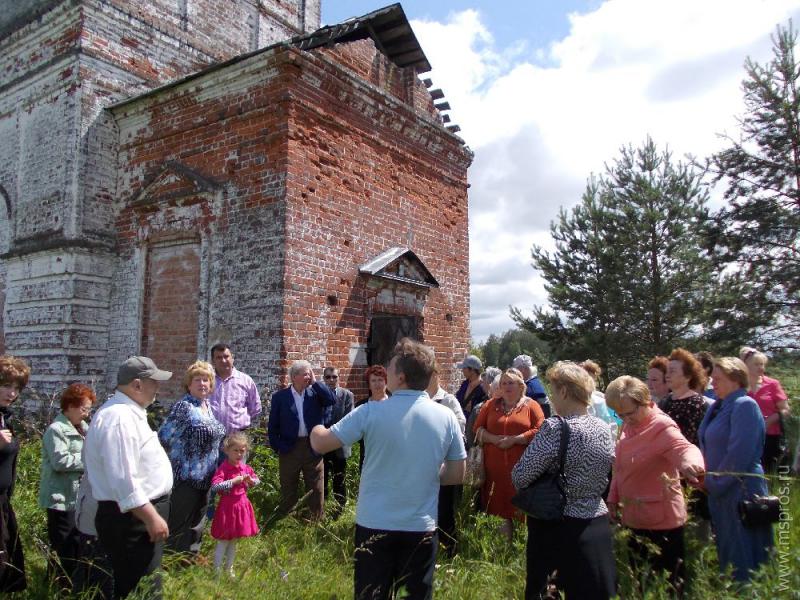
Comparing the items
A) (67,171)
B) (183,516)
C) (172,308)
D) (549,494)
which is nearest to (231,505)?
(183,516)

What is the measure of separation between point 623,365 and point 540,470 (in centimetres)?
1520

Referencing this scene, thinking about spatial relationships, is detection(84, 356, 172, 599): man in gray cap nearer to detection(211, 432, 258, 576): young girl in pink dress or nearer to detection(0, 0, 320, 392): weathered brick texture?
detection(211, 432, 258, 576): young girl in pink dress

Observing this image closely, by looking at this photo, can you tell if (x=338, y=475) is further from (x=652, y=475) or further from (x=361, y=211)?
(x=361, y=211)

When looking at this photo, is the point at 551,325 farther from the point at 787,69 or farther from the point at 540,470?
the point at 540,470

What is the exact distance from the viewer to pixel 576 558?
2.76m

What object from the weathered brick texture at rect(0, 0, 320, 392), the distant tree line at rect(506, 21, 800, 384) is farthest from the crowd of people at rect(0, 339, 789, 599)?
the distant tree line at rect(506, 21, 800, 384)

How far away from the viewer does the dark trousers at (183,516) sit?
12.5ft

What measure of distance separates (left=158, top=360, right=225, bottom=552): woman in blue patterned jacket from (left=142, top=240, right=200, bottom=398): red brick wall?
368cm

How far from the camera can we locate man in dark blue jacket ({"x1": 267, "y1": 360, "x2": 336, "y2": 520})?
523 cm

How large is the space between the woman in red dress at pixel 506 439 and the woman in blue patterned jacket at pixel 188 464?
2.09m

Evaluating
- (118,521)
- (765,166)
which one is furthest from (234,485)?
(765,166)

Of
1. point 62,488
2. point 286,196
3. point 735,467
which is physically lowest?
point 62,488

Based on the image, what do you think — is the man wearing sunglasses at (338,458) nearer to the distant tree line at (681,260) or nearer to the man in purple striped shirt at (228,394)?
the man in purple striped shirt at (228,394)

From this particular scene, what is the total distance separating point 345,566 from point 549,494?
189cm
